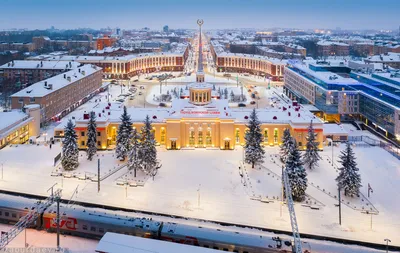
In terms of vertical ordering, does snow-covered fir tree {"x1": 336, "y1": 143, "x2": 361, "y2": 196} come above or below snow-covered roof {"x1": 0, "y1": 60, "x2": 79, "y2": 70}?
below

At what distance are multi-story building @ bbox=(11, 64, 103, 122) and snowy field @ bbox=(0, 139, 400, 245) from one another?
Answer: 16.8 metres

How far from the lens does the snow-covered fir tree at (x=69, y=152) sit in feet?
148

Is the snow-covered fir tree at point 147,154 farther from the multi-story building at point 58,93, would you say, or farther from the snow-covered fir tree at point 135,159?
the multi-story building at point 58,93

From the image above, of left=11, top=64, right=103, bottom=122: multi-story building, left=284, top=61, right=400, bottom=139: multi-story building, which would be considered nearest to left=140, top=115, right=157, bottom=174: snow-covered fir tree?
left=11, top=64, right=103, bottom=122: multi-story building

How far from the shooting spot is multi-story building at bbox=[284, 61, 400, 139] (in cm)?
6266

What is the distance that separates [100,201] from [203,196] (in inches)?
393

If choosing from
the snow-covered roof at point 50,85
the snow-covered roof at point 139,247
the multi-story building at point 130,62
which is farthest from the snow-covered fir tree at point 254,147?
the multi-story building at point 130,62

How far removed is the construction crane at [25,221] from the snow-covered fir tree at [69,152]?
1294 cm

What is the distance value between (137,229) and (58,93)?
2030 inches

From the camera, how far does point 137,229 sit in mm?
29484

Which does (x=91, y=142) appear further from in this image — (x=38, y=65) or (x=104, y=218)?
(x=38, y=65)

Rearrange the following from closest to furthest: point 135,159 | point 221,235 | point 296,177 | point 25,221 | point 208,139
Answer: point 221,235 → point 25,221 → point 296,177 → point 135,159 → point 208,139

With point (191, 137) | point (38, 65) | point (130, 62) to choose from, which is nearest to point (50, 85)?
→ point (191, 137)

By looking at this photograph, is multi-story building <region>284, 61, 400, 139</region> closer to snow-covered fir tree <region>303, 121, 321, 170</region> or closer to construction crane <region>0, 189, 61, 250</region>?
snow-covered fir tree <region>303, 121, 321, 170</region>
